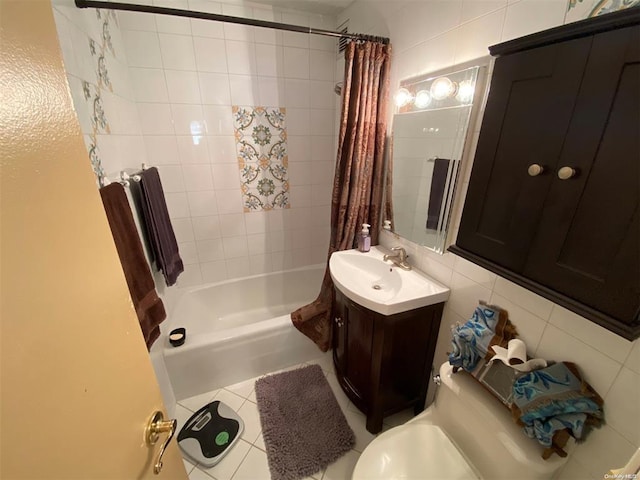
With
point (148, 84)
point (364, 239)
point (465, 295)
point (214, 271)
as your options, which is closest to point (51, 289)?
point (465, 295)

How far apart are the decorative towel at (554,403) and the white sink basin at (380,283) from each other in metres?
0.48

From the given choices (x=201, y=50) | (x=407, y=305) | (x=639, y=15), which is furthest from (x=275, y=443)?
(x=201, y=50)

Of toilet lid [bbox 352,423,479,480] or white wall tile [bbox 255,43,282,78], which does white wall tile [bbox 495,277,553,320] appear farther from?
white wall tile [bbox 255,43,282,78]

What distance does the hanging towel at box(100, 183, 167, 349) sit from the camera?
1.13 meters

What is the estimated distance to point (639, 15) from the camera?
504mm

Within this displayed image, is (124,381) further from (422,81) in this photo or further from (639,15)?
(422,81)

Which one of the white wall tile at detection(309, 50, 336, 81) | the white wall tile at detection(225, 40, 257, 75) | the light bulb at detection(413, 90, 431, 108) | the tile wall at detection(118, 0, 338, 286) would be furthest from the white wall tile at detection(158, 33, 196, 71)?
the light bulb at detection(413, 90, 431, 108)

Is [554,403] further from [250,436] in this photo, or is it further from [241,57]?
[241,57]

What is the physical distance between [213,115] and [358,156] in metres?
1.18

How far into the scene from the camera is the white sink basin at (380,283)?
3.98 ft

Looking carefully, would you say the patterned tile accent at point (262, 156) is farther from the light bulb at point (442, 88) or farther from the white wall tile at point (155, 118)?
the light bulb at point (442, 88)

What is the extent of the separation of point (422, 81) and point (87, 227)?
1461mm

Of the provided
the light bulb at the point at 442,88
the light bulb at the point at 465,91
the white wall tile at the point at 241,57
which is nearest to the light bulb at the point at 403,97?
the light bulb at the point at 442,88

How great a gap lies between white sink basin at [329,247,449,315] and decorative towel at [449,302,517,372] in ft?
0.76
